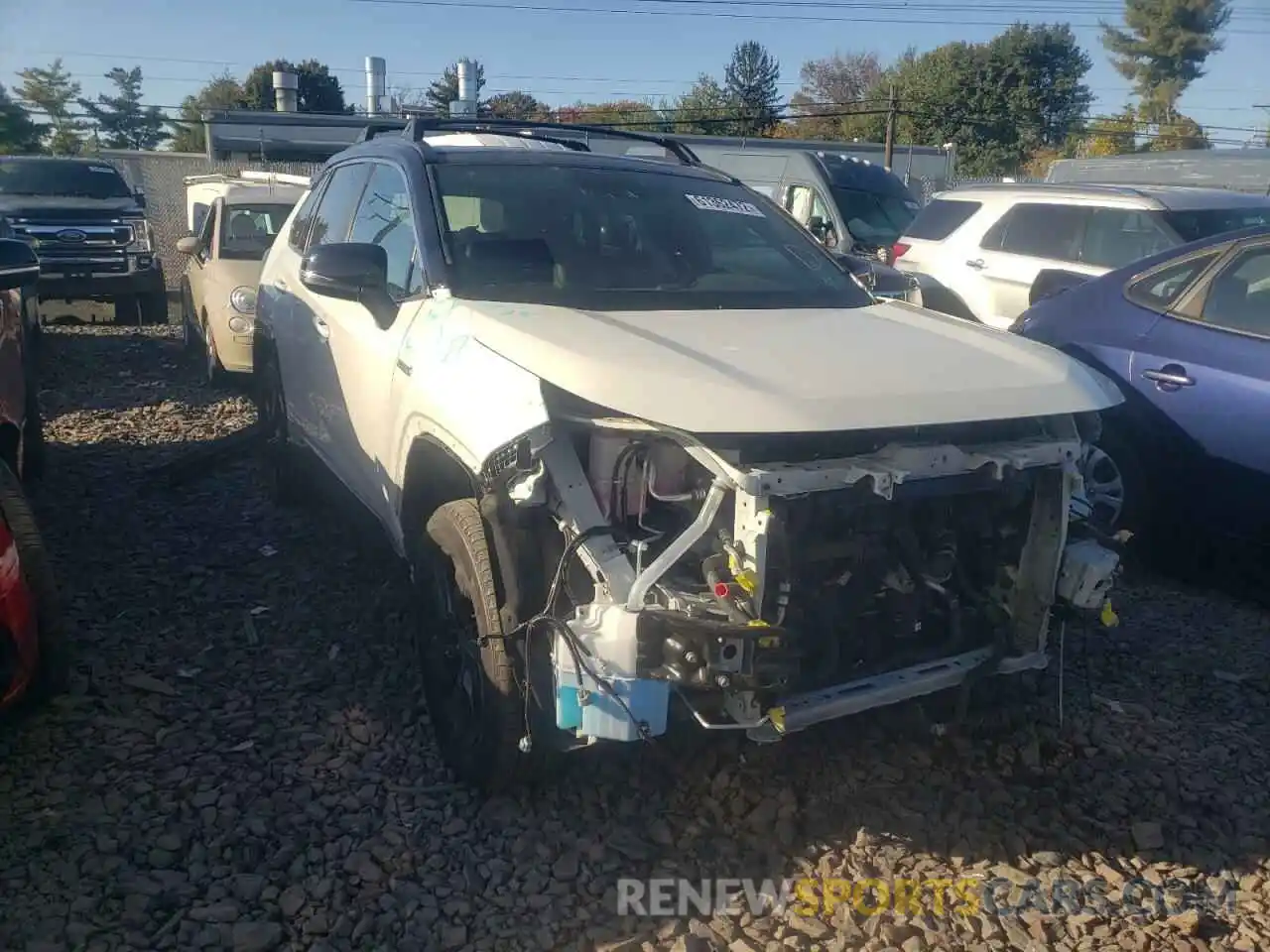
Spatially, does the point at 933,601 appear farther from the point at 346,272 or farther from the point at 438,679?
the point at 346,272

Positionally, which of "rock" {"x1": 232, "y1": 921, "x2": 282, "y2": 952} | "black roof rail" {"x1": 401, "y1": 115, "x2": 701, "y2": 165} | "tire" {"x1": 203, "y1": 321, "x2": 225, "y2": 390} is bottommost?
"rock" {"x1": 232, "y1": 921, "x2": 282, "y2": 952}

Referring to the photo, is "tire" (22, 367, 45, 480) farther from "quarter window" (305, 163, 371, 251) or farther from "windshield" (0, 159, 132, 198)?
"windshield" (0, 159, 132, 198)

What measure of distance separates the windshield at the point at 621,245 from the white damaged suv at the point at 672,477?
0.6 inches

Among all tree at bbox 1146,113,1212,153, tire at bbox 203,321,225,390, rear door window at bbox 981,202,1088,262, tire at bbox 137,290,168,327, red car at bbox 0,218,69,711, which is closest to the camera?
red car at bbox 0,218,69,711

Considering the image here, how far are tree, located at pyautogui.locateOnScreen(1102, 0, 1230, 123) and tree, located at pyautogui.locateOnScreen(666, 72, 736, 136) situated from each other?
19.0 meters

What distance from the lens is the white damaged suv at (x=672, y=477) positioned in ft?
8.79

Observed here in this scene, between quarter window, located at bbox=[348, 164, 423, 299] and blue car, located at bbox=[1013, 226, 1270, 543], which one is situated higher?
quarter window, located at bbox=[348, 164, 423, 299]

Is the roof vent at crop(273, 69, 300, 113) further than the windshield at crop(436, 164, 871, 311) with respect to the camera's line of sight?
Yes

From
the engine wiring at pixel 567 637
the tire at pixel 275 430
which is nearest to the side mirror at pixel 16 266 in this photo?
the tire at pixel 275 430

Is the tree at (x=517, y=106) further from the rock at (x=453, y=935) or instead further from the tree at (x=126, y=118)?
the rock at (x=453, y=935)

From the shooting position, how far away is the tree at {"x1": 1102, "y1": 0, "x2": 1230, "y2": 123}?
5131 centimetres

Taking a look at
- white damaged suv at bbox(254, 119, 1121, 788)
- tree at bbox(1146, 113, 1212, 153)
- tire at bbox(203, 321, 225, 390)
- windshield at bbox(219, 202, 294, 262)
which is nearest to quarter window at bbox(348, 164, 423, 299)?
white damaged suv at bbox(254, 119, 1121, 788)

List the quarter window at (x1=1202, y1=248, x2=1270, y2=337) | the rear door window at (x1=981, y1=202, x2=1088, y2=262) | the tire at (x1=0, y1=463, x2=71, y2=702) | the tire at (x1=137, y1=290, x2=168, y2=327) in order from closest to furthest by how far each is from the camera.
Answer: the tire at (x1=0, y1=463, x2=71, y2=702) → the quarter window at (x1=1202, y1=248, x2=1270, y2=337) → the rear door window at (x1=981, y1=202, x2=1088, y2=262) → the tire at (x1=137, y1=290, x2=168, y2=327)

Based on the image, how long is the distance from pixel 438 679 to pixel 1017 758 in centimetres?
188
